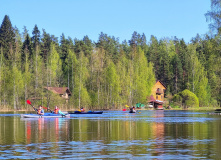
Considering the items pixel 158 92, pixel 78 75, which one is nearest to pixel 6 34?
pixel 78 75

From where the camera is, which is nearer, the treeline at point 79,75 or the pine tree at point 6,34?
the treeline at point 79,75

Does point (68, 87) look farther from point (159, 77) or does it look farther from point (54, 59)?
point (159, 77)

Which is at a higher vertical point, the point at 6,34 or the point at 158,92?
the point at 6,34

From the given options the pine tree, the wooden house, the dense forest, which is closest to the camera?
the dense forest

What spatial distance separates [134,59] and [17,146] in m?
111

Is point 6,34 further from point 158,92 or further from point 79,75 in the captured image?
point 158,92

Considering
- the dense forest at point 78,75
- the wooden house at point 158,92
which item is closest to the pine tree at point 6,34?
the dense forest at point 78,75

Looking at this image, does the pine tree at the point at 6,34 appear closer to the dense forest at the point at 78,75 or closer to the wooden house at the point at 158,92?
the dense forest at the point at 78,75

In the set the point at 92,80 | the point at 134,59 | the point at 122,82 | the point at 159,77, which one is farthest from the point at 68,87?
the point at 159,77

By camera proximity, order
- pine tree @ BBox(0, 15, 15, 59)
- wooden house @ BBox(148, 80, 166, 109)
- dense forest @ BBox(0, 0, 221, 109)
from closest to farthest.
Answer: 1. dense forest @ BBox(0, 0, 221, 109)
2. pine tree @ BBox(0, 15, 15, 59)
3. wooden house @ BBox(148, 80, 166, 109)

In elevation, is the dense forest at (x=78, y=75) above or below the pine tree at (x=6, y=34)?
below

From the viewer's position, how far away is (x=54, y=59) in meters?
122

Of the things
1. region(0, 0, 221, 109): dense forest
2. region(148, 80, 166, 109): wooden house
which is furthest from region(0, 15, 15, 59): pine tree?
region(148, 80, 166, 109): wooden house

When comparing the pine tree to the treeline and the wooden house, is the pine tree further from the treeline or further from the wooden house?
the wooden house
